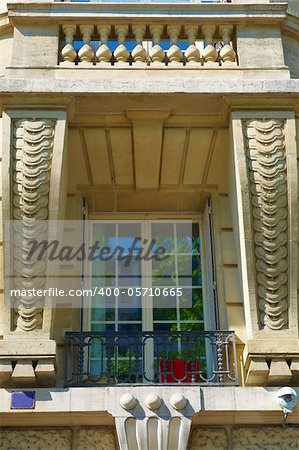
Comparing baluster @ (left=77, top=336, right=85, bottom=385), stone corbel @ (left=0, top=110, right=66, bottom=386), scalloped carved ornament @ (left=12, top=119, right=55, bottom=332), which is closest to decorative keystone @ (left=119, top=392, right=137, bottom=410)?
baluster @ (left=77, top=336, right=85, bottom=385)

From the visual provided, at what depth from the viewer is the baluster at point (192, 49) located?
8.68 m

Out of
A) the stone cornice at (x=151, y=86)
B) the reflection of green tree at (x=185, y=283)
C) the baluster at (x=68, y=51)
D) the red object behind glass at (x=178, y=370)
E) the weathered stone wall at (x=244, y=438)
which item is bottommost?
the weathered stone wall at (x=244, y=438)

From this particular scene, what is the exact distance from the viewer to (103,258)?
29.7 ft

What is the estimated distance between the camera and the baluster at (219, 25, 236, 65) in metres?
8.69

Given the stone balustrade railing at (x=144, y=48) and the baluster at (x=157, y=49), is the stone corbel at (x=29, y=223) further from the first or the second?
the baluster at (x=157, y=49)

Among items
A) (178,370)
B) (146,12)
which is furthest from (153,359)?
(146,12)

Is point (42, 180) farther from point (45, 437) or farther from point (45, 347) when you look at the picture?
point (45, 437)

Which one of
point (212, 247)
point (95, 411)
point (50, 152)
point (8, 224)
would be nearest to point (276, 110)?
point (212, 247)

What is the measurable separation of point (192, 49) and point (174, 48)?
200 millimetres

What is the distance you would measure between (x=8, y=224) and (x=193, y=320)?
233 cm

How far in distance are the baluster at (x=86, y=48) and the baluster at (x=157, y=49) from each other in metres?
0.67

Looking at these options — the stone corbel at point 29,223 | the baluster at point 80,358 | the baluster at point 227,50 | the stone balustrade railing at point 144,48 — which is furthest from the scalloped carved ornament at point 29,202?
the baluster at point 227,50

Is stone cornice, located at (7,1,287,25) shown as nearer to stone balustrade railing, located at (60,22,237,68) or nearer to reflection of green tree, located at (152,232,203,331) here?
stone balustrade railing, located at (60,22,237,68)

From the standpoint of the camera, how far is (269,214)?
789 centimetres
